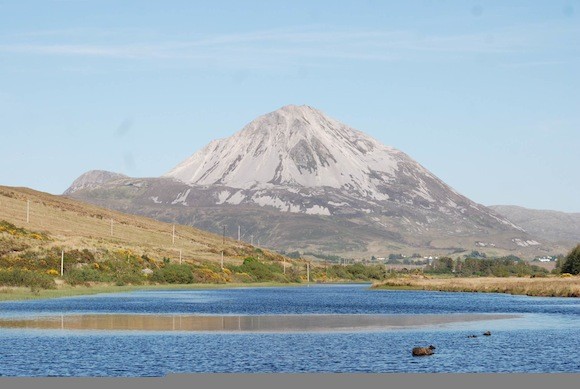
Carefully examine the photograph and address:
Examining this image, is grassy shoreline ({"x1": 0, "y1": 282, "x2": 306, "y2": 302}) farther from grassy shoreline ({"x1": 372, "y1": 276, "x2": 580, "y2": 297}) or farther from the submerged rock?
the submerged rock

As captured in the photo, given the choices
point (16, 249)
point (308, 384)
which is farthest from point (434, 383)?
point (16, 249)

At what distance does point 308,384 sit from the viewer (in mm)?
42812

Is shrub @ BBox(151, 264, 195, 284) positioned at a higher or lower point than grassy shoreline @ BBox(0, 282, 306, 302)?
higher

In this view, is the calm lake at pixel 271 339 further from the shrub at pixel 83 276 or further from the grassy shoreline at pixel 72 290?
the shrub at pixel 83 276

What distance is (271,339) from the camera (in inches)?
2527

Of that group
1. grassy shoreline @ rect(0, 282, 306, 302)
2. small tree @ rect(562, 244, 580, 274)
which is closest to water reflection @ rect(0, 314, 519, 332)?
grassy shoreline @ rect(0, 282, 306, 302)

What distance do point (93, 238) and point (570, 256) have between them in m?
88.5

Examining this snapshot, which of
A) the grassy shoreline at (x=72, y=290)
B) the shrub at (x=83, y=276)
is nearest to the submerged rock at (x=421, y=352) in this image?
the grassy shoreline at (x=72, y=290)

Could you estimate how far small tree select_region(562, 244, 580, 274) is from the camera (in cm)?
18712

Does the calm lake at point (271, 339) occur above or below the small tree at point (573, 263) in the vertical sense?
below

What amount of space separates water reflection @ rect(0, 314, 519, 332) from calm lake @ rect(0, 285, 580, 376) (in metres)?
0.08

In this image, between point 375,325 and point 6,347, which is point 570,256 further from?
point 6,347

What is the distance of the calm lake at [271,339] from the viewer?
49219mm

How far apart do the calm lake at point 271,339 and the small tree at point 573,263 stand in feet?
284
